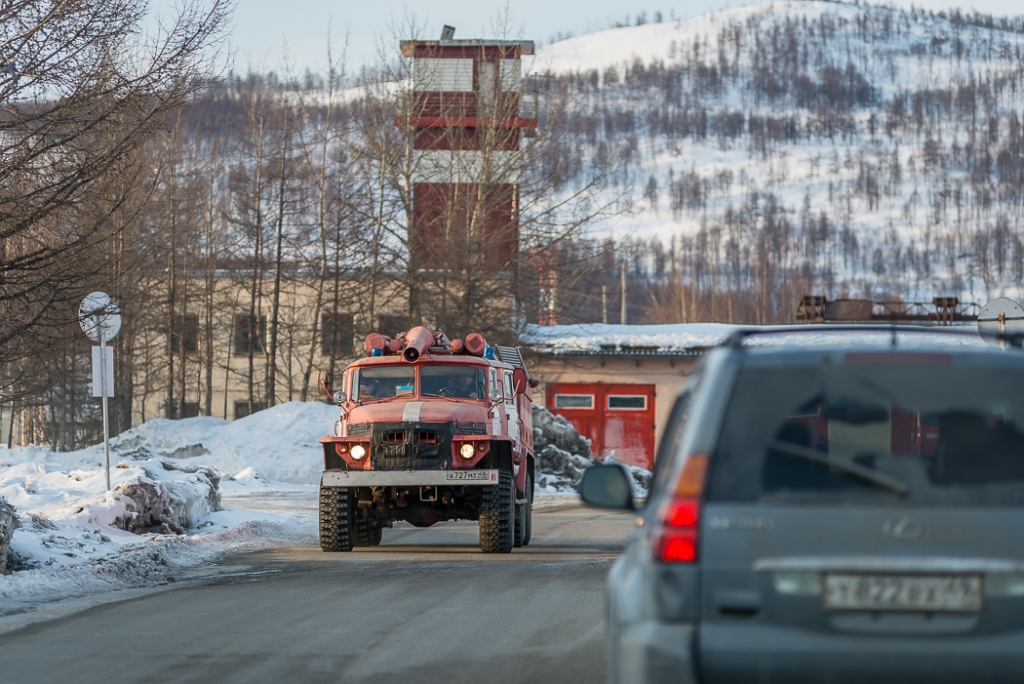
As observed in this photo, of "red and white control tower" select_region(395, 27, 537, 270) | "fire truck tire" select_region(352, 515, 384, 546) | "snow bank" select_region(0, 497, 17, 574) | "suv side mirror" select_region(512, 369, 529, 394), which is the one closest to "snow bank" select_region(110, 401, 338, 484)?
"red and white control tower" select_region(395, 27, 537, 270)

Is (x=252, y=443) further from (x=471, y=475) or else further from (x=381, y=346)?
(x=471, y=475)

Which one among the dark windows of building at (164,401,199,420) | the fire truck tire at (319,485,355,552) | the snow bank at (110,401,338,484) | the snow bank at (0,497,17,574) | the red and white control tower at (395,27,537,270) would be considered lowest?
the dark windows of building at (164,401,199,420)

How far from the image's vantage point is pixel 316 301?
5044 cm

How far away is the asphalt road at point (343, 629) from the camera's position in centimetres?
777

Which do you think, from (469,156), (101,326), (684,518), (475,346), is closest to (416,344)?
(475,346)

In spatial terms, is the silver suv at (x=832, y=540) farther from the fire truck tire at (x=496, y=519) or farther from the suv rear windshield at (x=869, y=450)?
the fire truck tire at (x=496, y=519)

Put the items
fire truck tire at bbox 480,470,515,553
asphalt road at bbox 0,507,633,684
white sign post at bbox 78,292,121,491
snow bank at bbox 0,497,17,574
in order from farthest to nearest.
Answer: fire truck tire at bbox 480,470,515,553
white sign post at bbox 78,292,121,491
snow bank at bbox 0,497,17,574
asphalt road at bbox 0,507,633,684

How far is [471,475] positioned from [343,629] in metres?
6.29

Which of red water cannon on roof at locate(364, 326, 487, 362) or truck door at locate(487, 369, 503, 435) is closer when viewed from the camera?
truck door at locate(487, 369, 503, 435)

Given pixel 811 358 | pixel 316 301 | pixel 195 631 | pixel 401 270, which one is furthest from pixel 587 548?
pixel 316 301

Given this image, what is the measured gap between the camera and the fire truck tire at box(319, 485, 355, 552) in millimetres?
15773

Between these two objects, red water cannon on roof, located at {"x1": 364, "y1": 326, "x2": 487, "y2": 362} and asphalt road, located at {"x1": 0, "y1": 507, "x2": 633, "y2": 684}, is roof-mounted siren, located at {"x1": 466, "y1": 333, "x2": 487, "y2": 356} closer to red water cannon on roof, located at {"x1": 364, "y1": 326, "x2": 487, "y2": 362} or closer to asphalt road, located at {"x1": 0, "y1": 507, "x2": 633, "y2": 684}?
red water cannon on roof, located at {"x1": 364, "y1": 326, "x2": 487, "y2": 362}

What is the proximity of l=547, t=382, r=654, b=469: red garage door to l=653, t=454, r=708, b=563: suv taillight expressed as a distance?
4028 centimetres

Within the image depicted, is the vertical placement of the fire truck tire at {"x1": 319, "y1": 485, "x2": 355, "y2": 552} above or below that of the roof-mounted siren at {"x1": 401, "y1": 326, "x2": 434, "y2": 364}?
below
